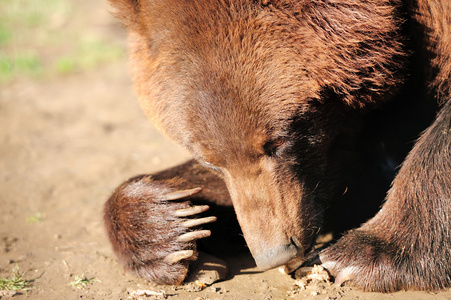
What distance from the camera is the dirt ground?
333 centimetres

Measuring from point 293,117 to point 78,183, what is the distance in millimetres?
2779

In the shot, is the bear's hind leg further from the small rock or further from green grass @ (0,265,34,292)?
green grass @ (0,265,34,292)

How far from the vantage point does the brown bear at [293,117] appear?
295 centimetres

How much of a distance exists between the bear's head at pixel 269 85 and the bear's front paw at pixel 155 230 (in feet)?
1.22

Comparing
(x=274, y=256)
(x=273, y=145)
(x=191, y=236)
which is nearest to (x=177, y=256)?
(x=191, y=236)

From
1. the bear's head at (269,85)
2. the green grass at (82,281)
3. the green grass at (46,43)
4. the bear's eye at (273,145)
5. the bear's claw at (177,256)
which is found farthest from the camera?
the green grass at (46,43)

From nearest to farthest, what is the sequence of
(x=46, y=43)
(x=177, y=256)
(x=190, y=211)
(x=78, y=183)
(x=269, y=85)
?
(x=269, y=85), (x=177, y=256), (x=190, y=211), (x=78, y=183), (x=46, y=43)

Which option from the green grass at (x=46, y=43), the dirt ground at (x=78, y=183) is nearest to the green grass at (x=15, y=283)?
the dirt ground at (x=78, y=183)

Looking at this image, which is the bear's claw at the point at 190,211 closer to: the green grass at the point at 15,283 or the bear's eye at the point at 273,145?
Result: the bear's eye at the point at 273,145

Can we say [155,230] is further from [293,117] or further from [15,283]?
[293,117]

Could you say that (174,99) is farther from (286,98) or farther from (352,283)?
(352,283)

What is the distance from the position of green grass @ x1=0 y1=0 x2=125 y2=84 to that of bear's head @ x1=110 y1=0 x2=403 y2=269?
16.0ft

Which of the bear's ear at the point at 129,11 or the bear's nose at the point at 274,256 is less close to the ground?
the bear's ear at the point at 129,11

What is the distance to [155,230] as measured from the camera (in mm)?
3389
